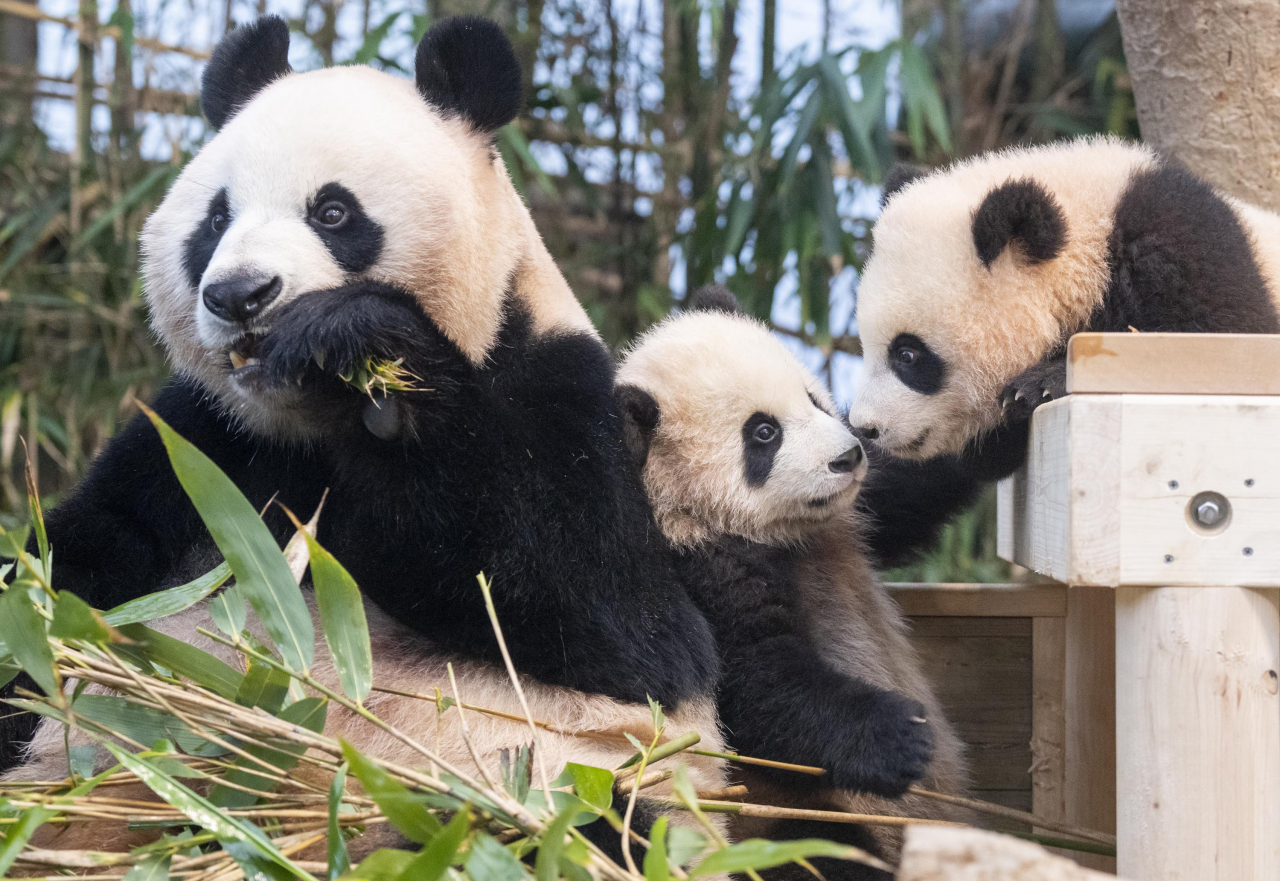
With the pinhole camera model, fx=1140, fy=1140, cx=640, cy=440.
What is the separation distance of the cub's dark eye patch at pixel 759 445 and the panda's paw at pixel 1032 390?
1.23 ft

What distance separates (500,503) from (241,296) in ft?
1.29

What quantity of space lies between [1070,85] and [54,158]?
376cm

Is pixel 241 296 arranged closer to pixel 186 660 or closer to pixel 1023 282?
pixel 186 660

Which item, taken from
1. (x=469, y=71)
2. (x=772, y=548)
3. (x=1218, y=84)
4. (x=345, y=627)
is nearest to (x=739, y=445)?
(x=772, y=548)

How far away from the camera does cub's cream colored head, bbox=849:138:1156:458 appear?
1711 millimetres

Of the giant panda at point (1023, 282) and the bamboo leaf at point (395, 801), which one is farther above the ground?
the giant panda at point (1023, 282)

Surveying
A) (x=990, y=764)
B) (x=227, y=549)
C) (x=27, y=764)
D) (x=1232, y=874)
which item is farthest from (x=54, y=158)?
(x=1232, y=874)

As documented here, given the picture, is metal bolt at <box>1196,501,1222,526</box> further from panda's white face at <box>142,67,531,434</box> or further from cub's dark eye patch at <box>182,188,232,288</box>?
cub's dark eye patch at <box>182,188,232,288</box>

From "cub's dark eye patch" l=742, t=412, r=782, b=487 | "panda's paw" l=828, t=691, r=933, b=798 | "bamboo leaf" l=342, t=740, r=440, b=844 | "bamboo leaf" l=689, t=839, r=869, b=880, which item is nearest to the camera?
"bamboo leaf" l=689, t=839, r=869, b=880

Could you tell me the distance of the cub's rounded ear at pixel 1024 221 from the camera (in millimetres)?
1691

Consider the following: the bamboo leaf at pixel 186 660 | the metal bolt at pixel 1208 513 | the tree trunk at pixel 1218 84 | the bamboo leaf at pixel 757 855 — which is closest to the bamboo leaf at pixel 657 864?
the bamboo leaf at pixel 757 855

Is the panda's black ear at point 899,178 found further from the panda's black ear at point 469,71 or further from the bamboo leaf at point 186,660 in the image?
the bamboo leaf at point 186,660

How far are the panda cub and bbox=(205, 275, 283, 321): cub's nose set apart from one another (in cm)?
63

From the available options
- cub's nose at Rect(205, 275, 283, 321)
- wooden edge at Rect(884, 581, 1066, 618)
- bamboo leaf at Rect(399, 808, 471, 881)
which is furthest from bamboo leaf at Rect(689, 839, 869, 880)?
wooden edge at Rect(884, 581, 1066, 618)
